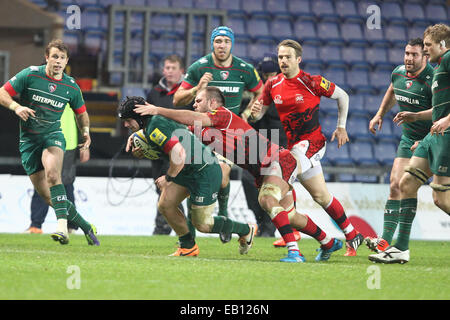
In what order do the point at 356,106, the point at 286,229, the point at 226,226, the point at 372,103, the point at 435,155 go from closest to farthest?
the point at 435,155 < the point at 286,229 < the point at 226,226 < the point at 356,106 < the point at 372,103

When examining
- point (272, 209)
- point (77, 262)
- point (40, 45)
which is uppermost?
point (40, 45)

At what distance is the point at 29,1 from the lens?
15.5 meters

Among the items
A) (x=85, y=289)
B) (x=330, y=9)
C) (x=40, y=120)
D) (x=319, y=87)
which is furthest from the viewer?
(x=330, y=9)

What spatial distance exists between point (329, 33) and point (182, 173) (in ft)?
36.1

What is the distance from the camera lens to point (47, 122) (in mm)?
7555

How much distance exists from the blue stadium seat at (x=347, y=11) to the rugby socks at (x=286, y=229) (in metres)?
11.5

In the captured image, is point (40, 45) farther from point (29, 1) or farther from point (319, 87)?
point (319, 87)

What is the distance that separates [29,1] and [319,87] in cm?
1043

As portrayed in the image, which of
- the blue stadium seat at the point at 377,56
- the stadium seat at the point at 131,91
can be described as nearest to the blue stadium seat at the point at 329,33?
the blue stadium seat at the point at 377,56

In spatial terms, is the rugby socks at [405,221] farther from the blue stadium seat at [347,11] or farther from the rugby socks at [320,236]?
the blue stadium seat at [347,11]

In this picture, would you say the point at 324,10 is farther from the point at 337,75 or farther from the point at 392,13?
the point at 337,75

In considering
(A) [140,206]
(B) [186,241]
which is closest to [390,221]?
(B) [186,241]

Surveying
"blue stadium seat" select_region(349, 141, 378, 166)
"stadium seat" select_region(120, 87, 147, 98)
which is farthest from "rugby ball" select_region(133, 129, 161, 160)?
"blue stadium seat" select_region(349, 141, 378, 166)

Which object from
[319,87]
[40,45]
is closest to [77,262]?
[319,87]
